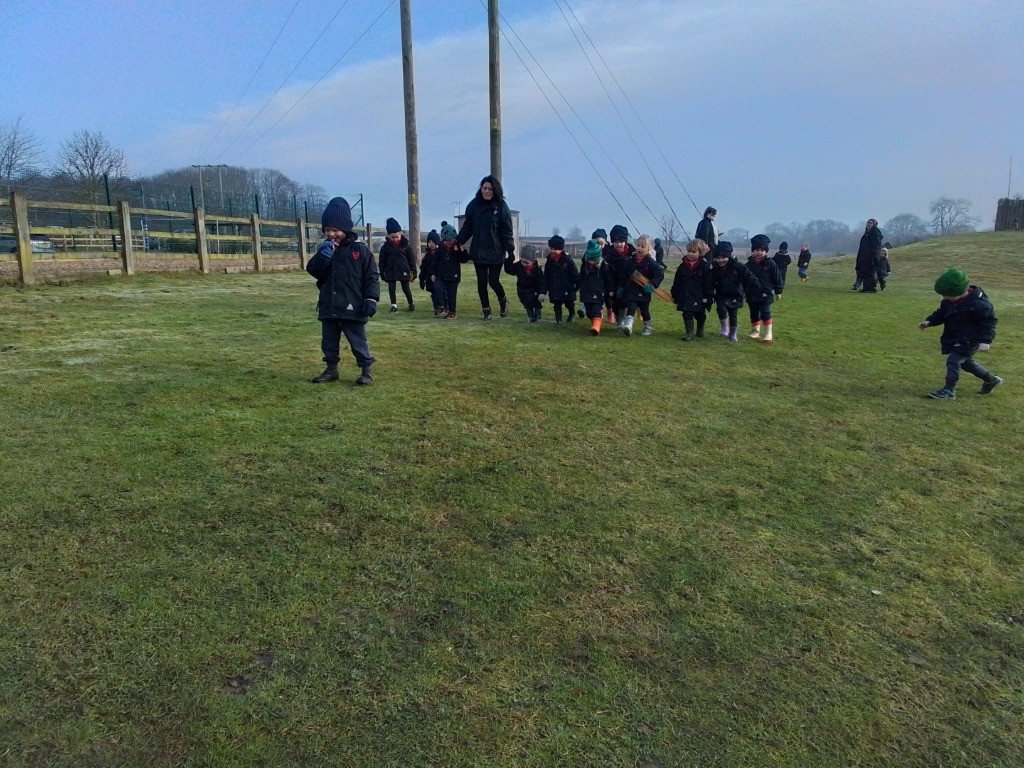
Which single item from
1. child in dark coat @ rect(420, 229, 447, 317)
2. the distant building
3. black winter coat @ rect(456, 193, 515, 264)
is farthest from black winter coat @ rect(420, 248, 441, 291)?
the distant building

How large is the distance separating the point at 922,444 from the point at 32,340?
9187 mm

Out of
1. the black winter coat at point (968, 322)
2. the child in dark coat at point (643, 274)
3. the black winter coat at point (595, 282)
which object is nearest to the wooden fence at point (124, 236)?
the black winter coat at point (595, 282)

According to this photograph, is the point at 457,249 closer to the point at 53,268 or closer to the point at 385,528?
the point at 385,528

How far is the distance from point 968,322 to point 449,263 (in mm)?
7156

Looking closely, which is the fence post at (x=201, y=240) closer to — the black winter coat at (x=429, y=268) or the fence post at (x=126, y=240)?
the fence post at (x=126, y=240)

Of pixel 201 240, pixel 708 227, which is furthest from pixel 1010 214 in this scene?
pixel 201 240

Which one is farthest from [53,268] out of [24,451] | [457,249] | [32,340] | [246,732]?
[246,732]

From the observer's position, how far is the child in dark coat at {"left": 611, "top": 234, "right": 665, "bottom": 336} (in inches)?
375

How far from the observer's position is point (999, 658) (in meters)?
2.40

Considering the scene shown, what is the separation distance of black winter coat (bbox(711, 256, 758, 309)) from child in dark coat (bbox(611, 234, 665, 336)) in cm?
77

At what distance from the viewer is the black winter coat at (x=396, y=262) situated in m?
11.6

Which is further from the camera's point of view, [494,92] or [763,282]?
[494,92]

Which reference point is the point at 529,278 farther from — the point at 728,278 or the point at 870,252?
the point at 870,252

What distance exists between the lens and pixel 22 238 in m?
12.9
